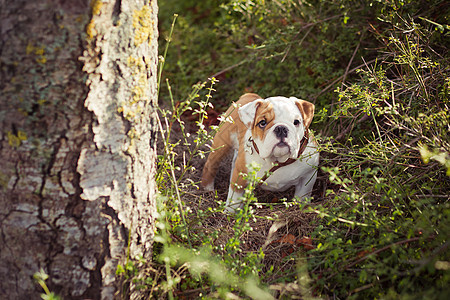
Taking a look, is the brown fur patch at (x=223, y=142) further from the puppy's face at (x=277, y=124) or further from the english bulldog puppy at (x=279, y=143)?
the puppy's face at (x=277, y=124)

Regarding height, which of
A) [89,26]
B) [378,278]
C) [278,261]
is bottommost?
[278,261]

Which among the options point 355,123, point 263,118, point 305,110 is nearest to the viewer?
point 263,118

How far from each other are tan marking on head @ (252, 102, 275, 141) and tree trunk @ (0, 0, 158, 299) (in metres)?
1.03

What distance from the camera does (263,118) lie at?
8.55 feet

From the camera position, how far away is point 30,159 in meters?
1.51

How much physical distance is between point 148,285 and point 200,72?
329 cm

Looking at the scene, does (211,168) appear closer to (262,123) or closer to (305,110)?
(262,123)

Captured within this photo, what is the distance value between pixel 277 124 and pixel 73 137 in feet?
4.70

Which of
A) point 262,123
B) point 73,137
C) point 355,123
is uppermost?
point 73,137

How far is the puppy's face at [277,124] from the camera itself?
2.45 metres

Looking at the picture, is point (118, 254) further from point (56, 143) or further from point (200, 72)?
point (200, 72)

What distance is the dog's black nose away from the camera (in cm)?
244

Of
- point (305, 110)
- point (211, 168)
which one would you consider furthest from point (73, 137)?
point (211, 168)

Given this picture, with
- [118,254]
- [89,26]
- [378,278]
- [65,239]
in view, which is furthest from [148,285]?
[89,26]
